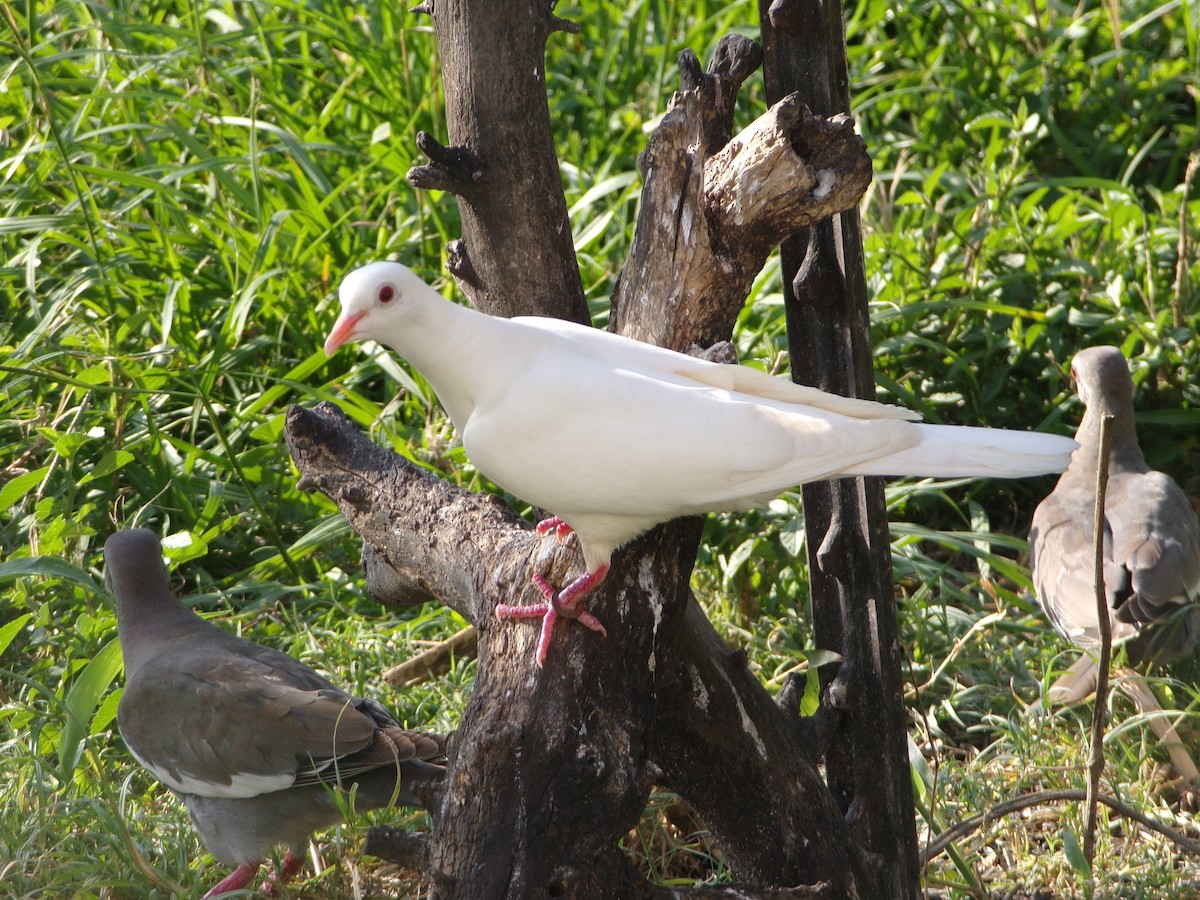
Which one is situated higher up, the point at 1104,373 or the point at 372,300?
the point at 372,300

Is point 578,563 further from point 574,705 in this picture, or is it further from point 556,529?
point 574,705

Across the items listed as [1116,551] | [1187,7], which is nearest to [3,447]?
[1116,551]

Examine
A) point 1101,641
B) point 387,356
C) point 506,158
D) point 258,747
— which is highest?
point 506,158

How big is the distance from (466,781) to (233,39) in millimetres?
3363

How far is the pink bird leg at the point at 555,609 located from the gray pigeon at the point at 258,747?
0.49m

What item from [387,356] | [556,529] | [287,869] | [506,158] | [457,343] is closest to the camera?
[457,343]

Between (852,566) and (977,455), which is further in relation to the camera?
(852,566)

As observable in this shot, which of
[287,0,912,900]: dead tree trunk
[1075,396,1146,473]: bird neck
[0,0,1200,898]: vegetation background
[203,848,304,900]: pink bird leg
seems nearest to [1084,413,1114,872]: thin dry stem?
[0,0,1200,898]: vegetation background

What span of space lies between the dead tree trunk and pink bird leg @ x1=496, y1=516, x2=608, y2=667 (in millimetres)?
19

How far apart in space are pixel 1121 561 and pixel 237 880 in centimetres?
213

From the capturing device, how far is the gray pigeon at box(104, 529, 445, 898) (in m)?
2.37

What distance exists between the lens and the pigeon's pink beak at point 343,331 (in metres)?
1.95

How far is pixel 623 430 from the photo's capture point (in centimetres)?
190

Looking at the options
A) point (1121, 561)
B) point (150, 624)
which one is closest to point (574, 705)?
point (150, 624)
